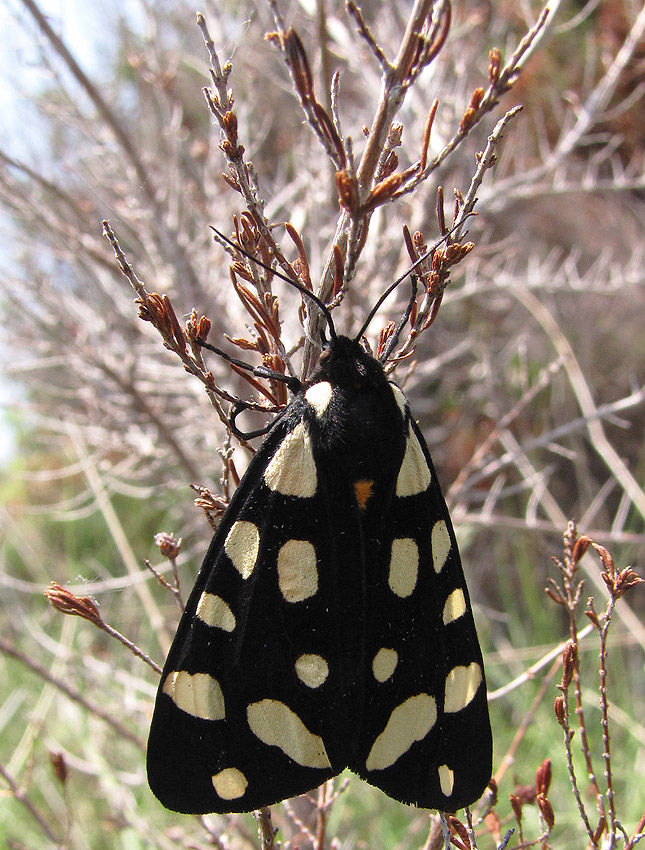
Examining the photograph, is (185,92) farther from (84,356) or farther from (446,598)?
(446,598)

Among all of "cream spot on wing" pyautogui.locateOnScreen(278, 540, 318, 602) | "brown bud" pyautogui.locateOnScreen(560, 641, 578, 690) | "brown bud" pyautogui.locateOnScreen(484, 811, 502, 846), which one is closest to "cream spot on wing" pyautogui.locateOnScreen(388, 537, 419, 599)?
"cream spot on wing" pyautogui.locateOnScreen(278, 540, 318, 602)

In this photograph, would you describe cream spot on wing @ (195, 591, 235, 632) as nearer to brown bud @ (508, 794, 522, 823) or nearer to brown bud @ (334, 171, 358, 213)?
brown bud @ (508, 794, 522, 823)

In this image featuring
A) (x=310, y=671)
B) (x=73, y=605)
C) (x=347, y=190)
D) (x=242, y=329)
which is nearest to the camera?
(x=347, y=190)

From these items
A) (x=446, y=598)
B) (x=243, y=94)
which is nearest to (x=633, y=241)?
(x=243, y=94)

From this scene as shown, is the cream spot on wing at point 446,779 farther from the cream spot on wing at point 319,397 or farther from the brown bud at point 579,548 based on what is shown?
the cream spot on wing at point 319,397

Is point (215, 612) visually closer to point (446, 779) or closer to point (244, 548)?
point (244, 548)

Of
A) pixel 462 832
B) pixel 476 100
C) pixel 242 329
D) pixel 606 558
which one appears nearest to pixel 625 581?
pixel 606 558

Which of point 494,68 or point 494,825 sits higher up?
point 494,68

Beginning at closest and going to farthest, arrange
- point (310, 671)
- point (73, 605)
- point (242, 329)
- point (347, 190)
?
point (347, 190)
point (73, 605)
point (310, 671)
point (242, 329)
